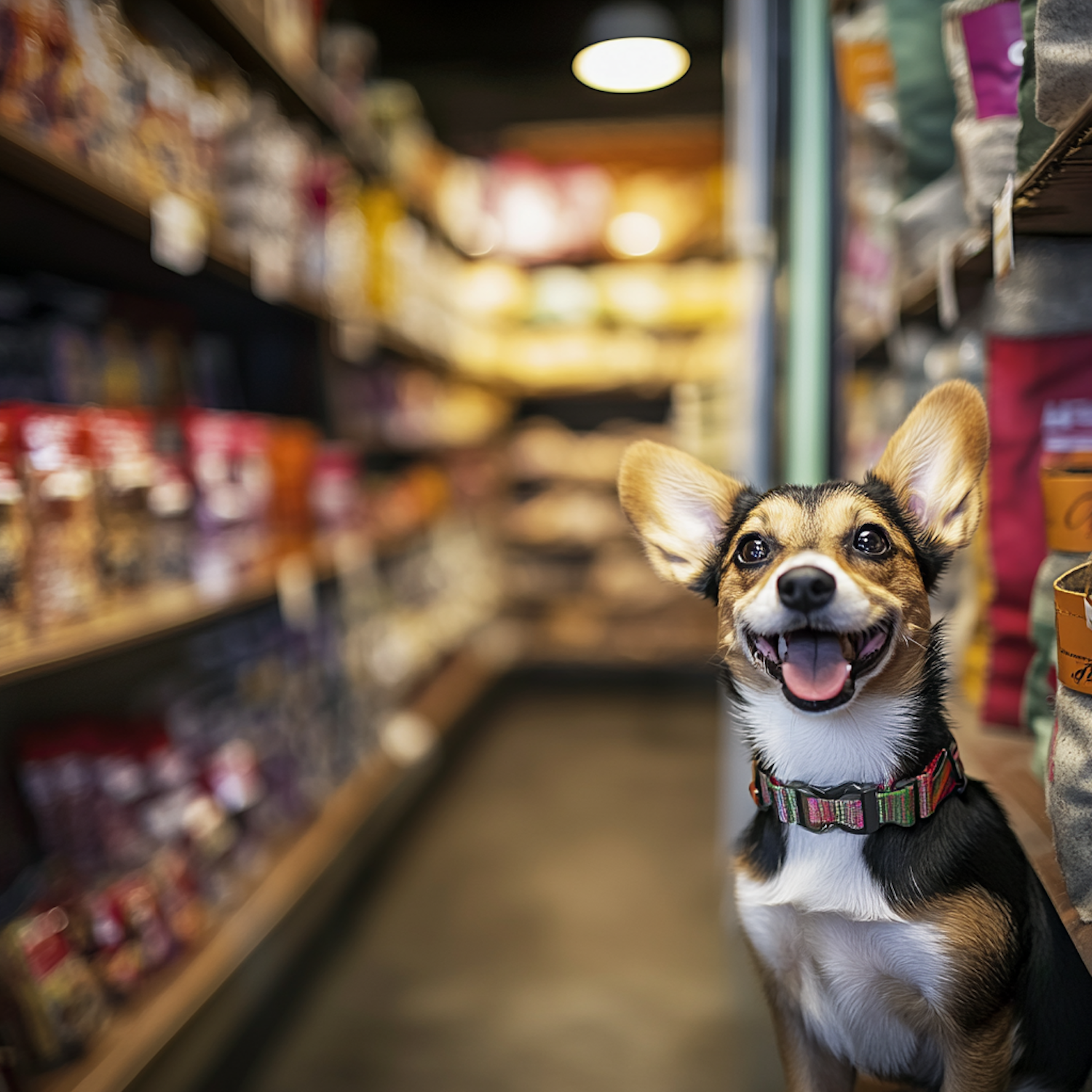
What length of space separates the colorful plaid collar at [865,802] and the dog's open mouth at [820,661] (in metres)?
0.10

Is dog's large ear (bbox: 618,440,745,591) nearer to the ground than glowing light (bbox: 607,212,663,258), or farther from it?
nearer to the ground

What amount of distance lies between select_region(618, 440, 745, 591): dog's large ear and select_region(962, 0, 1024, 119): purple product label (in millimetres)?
549

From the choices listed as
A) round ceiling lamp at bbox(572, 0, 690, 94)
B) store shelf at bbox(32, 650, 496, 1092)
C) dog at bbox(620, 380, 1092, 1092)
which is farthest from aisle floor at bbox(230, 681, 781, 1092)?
round ceiling lamp at bbox(572, 0, 690, 94)

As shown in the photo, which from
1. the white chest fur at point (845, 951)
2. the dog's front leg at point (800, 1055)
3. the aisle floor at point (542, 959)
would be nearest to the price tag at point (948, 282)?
the white chest fur at point (845, 951)

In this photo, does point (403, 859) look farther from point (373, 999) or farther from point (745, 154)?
point (745, 154)

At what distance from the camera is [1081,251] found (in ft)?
3.14

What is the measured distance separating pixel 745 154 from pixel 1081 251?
1635mm

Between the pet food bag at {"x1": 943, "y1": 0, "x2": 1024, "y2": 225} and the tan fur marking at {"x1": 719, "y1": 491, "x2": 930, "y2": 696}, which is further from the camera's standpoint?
the pet food bag at {"x1": 943, "y1": 0, "x2": 1024, "y2": 225}

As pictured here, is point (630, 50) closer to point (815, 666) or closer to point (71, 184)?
point (71, 184)

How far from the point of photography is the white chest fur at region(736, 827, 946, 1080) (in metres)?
0.73

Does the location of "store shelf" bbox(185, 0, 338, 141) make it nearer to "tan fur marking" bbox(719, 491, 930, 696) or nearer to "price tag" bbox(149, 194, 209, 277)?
"price tag" bbox(149, 194, 209, 277)

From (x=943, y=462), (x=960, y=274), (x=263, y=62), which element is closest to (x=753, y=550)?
(x=943, y=462)

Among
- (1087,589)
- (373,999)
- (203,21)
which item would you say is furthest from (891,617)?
(203,21)

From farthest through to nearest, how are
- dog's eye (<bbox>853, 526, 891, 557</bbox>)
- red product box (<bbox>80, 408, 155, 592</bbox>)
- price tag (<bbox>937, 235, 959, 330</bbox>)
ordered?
1. red product box (<bbox>80, 408, 155, 592</bbox>)
2. price tag (<bbox>937, 235, 959, 330</bbox>)
3. dog's eye (<bbox>853, 526, 891, 557</bbox>)
